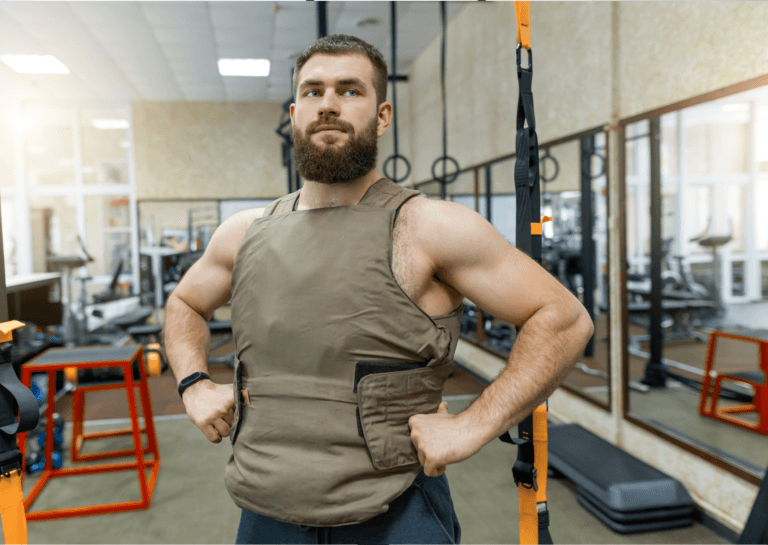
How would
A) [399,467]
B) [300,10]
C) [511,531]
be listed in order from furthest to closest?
[300,10], [511,531], [399,467]

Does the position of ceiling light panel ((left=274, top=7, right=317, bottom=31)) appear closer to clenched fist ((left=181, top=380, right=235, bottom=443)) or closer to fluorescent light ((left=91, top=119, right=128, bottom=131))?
fluorescent light ((left=91, top=119, right=128, bottom=131))

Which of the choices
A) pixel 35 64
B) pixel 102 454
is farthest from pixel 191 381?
pixel 35 64

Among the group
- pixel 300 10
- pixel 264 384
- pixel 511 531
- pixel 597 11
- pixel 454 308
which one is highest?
pixel 300 10

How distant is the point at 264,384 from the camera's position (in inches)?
38.1

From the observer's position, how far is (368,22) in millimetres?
5211

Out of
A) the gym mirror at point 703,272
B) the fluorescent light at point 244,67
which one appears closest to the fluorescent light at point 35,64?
the fluorescent light at point 244,67

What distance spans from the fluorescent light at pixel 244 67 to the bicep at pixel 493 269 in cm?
615

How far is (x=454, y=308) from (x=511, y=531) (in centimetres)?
153

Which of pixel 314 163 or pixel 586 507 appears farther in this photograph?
pixel 586 507

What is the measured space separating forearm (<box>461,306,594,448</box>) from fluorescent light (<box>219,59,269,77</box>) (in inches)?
248

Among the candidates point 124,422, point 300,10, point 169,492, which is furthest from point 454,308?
point 300,10

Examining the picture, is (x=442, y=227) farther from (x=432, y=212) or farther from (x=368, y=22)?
(x=368, y=22)

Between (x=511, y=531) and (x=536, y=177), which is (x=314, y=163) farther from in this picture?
(x=511, y=531)

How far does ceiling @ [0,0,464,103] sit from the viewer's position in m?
4.81
